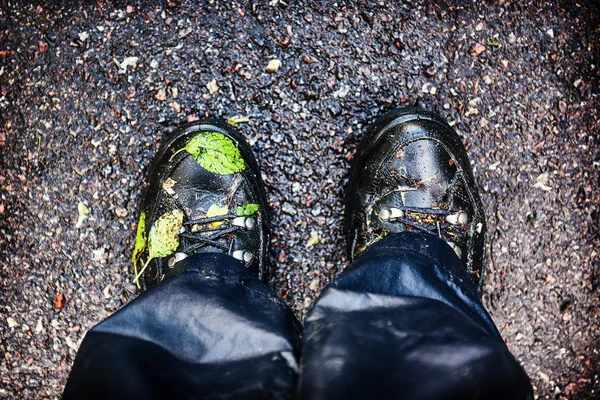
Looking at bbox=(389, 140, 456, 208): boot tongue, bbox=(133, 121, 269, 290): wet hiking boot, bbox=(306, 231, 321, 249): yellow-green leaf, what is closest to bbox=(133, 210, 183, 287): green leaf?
bbox=(133, 121, 269, 290): wet hiking boot

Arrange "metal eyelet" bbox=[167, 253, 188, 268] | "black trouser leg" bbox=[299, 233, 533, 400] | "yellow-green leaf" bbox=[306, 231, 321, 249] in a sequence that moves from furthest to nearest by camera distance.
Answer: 1. "yellow-green leaf" bbox=[306, 231, 321, 249]
2. "metal eyelet" bbox=[167, 253, 188, 268]
3. "black trouser leg" bbox=[299, 233, 533, 400]

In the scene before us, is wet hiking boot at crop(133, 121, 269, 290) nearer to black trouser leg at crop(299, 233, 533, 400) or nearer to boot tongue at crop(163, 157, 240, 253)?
boot tongue at crop(163, 157, 240, 253)

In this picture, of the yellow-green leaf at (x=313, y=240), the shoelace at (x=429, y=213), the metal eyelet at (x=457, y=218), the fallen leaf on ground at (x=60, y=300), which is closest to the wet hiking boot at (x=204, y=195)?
the yellow-green leaf at (x=313, y=240)

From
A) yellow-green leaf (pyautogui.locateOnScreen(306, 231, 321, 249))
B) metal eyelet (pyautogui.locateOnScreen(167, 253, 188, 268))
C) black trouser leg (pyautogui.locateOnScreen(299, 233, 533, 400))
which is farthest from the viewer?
yellow-green leaf (pyautogui.locateOnScreen(306, 231, 321, 249))

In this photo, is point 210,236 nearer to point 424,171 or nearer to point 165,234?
point 165,234

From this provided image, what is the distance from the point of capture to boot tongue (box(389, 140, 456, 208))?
1518mm

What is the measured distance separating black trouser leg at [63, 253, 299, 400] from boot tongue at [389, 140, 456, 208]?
673 mm

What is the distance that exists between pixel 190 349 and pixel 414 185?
938 millimetres

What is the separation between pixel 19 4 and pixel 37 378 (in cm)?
143

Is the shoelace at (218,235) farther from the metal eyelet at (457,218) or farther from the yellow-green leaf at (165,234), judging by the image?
the metal eyelet at (457,218)

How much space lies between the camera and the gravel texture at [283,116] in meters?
1.57

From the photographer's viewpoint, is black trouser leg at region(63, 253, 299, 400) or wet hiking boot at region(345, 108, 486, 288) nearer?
black trouser leg at region(63, 253, 299, 400)

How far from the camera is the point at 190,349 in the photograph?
1.00 meters

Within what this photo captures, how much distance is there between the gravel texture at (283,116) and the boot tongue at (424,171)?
17 centimetres
